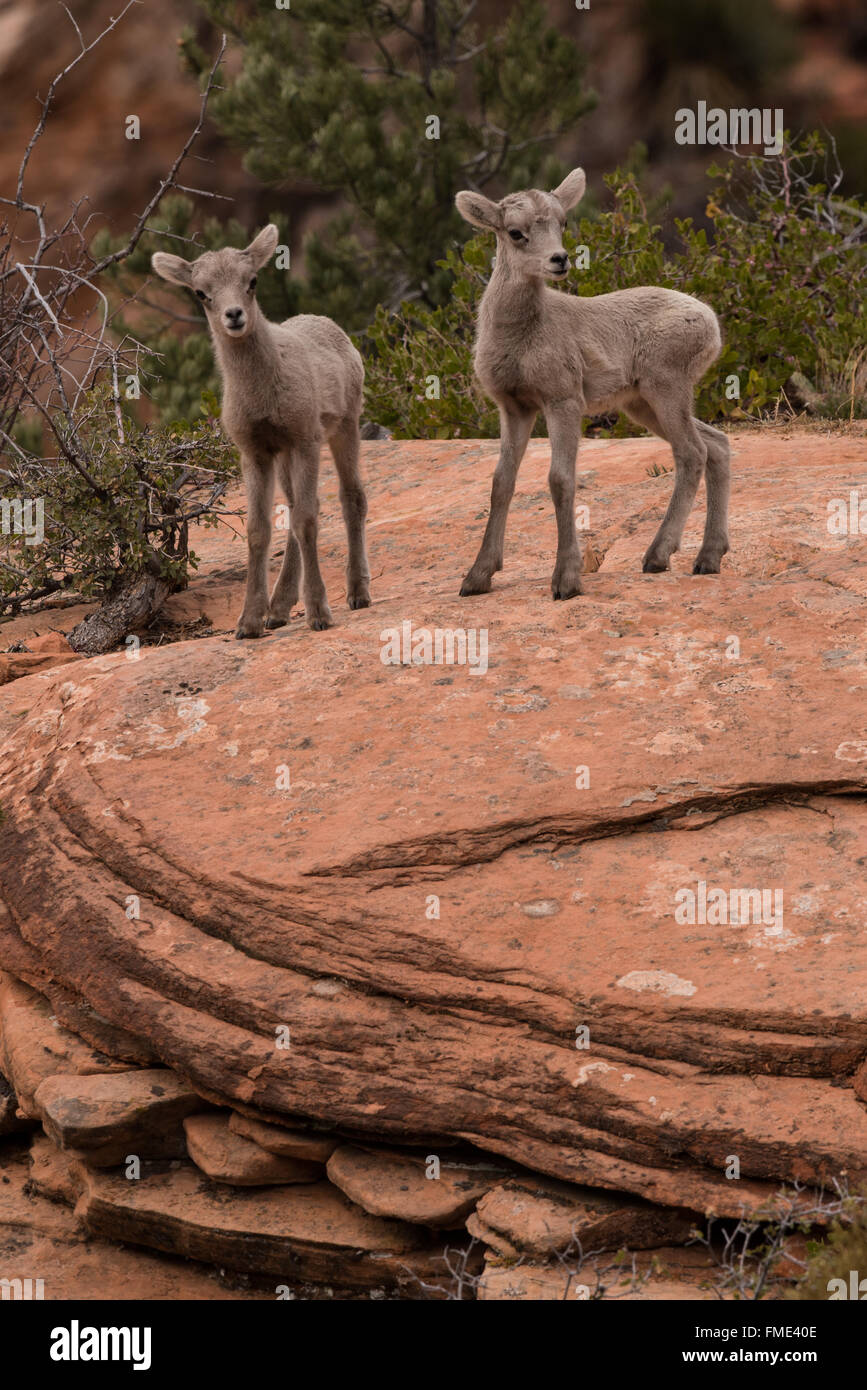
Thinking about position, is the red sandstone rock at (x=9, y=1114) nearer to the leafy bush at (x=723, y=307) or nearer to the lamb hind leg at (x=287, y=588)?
the lamb hind leg at (x=287, y=588)

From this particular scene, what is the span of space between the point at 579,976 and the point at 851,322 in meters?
10.7

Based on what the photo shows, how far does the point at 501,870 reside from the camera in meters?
5.53

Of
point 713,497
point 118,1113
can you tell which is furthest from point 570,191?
point 118,1113

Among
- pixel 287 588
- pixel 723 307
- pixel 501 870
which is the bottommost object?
pixel 501 870

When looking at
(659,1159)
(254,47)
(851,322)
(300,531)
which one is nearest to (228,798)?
(300,531)

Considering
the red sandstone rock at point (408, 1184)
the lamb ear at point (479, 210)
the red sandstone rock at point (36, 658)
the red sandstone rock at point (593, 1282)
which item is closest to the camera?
the red sandstone rock at point (593, 1282)

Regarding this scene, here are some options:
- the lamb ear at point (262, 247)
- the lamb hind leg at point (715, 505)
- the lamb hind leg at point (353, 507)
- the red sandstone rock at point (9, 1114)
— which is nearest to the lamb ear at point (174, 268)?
the lamb ear at point (262, 247)

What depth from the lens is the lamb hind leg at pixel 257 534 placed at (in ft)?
23.5

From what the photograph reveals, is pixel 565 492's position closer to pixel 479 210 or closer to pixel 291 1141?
pixel 479 210

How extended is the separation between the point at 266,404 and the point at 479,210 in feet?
4.49

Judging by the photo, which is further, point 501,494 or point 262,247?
point 501,494

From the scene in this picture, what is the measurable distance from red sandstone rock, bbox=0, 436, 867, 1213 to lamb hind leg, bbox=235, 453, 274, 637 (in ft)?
0.57

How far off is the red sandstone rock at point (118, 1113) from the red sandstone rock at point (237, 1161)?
0.11 m

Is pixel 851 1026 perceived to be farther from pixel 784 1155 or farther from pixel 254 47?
pixel 254 47
